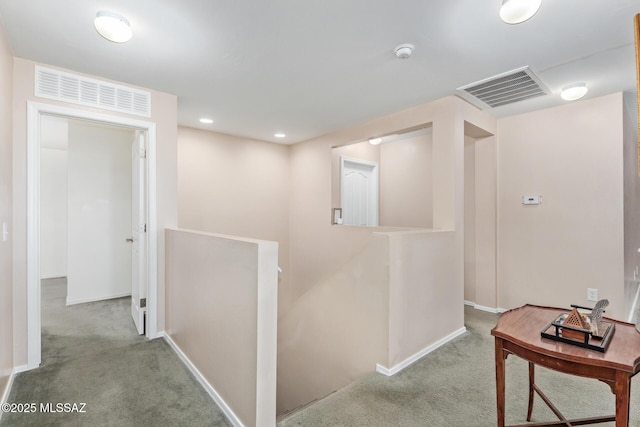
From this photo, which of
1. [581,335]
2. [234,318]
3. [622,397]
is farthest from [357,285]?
[622,397]

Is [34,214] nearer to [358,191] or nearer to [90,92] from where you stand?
[90,92]

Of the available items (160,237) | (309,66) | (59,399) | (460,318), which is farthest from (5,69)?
(460,318)

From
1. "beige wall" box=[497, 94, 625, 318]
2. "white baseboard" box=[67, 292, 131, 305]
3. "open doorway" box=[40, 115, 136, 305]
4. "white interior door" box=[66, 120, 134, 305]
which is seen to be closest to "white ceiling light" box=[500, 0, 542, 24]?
"beige wall" box=[497, 94, 625, 318]

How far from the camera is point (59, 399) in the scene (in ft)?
6.56

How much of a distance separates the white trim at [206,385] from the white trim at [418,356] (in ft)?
3.79

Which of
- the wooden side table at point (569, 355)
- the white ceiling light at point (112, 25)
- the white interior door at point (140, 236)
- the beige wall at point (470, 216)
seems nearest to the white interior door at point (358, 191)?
the beige wall at point (470, 216)

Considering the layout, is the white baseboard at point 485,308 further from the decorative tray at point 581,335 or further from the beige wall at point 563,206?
the decorative tray at point 581,335

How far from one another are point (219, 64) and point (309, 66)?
715mm

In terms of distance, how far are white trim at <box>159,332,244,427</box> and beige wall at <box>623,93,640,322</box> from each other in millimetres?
3807

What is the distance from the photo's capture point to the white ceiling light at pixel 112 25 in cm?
177

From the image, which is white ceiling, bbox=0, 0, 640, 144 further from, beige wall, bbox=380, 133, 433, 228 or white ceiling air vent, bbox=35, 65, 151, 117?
beige wall, bbox=380, 133, 433, 228

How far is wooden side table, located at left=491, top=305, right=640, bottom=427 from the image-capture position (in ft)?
3.82

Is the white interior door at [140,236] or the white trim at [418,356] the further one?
the white interior door at [140,236]

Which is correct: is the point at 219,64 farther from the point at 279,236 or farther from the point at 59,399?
the point at 279,236
